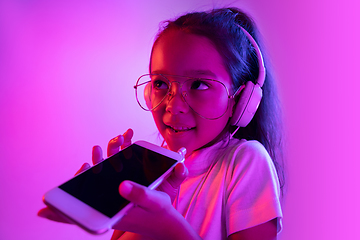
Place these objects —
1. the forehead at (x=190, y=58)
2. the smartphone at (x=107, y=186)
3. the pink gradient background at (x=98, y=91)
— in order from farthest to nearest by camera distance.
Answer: the pink gradient background at (x=98, y=91) < the forehead at (x=190, y=58) < the smartphone at (x=107, y=186)

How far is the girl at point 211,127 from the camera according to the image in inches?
25.0

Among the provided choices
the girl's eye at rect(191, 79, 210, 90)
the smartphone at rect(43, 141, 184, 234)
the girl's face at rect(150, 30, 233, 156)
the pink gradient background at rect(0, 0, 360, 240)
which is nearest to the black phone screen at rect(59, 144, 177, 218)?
the smartphone at rect(43, 141, 184, 234)

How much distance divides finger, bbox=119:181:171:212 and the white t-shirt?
271 mm

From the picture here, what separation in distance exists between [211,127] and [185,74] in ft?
0.63

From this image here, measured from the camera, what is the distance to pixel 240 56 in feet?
2.60

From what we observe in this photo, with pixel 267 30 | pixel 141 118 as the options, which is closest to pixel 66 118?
pixel 141 118

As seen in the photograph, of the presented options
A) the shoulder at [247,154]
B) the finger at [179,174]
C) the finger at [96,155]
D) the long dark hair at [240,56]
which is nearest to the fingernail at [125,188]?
the finger at [179,174]

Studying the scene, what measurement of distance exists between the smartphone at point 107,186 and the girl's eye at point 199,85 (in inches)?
8.9

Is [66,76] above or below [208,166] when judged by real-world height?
above

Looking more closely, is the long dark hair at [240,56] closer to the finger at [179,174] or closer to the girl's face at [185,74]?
the girl's face at [185,74]

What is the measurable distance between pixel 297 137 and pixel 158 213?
916 millimetres

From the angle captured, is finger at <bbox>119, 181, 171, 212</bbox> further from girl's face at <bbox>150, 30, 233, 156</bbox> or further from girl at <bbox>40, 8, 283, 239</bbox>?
girl's face at <bbox>150, 30, 233, 156</bbox>

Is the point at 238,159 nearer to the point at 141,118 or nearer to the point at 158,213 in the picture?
the point at 158,213

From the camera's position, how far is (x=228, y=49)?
2.48ft
